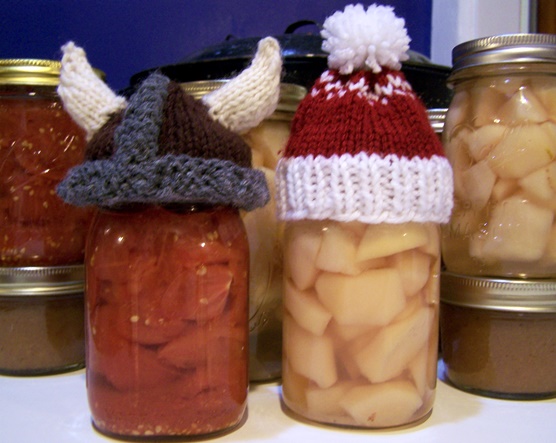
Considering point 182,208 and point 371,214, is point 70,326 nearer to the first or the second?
point 182,208

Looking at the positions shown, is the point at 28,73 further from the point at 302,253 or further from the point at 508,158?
the point at 508,158

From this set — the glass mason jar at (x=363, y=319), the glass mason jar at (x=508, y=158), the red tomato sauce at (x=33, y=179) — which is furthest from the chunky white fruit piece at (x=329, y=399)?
the red tomato sauce at (x=33, y=179)

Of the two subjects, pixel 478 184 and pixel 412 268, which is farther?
pixel 478 184

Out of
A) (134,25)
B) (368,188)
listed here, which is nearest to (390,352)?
(368,188)

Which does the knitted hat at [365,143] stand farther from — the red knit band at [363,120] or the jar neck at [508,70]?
the jar neck at [508,70]

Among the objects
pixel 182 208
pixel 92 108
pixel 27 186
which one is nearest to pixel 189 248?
pixel 182 208

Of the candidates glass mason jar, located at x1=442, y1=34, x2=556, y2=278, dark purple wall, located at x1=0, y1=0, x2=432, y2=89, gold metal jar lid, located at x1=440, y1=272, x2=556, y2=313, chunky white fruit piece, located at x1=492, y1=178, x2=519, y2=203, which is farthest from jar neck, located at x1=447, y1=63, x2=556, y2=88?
dark purple wall, located at x1=0, y1=0, x2=432, y2=89

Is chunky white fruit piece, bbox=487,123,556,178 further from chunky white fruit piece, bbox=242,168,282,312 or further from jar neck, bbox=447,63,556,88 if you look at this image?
chunky white fruit piece, bbox=242,168,282,312
